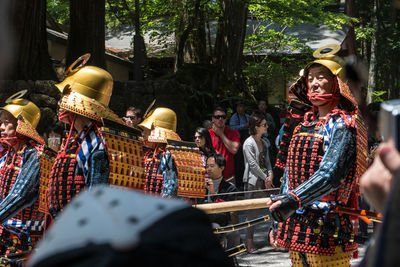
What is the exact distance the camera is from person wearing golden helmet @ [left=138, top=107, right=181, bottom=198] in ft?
22.1

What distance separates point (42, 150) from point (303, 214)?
Answer: 2.54 metres

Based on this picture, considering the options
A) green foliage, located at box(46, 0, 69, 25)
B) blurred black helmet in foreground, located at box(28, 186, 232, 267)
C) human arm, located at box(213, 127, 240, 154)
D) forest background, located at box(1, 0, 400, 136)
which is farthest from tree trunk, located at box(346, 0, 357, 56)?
blurred black helmet in foreground, located at box(28, 186, 232, 267)

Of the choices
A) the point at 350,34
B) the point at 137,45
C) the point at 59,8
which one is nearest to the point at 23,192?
the point at 137,45

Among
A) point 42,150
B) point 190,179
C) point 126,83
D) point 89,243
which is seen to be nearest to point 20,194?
point 42,150

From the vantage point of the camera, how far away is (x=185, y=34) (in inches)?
702

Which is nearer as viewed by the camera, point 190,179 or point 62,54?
point 190,179

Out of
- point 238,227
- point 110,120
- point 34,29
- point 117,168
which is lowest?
point 238,227

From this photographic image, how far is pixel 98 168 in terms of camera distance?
4602 millimetres

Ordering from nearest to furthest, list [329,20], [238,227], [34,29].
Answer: [238,227] → [34,29] → [329,20]

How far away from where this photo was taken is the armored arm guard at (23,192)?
5.51m

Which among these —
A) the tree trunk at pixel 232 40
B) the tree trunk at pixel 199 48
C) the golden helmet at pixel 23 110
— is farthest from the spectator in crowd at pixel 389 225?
the tree trunk at pixel 199 48

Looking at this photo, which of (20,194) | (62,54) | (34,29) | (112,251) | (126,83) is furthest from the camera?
(62,54)

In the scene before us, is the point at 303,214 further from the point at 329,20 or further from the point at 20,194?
the point at 329,20

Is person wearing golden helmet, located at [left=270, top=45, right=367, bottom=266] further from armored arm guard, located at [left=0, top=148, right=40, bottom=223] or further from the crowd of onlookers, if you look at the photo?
the crowd of onlookers
